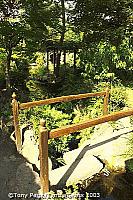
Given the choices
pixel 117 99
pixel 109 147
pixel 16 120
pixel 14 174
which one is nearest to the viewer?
pixel 14 174

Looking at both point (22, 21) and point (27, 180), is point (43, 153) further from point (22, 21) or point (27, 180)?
point (22, 21)

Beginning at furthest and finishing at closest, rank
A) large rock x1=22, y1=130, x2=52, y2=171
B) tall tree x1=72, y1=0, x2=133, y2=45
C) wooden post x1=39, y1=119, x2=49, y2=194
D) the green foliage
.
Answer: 1. tall tree x1=72, y1=0, x2=133, y2=45
2. the green foliage
3. large rock x1=22, y1=130, x2=52, y2=171
4. wooden post x1=39, y1=119, x2=49, y2=194

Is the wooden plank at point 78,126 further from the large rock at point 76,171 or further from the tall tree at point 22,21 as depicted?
the tall tree at point 22,21

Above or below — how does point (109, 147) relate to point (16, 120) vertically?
below

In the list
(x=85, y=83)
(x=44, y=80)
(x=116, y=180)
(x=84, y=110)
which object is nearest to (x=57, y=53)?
(x=44, y=80)

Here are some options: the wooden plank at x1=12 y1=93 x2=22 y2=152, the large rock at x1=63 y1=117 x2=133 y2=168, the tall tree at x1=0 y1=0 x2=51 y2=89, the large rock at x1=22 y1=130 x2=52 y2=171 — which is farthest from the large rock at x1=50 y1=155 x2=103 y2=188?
the tall tree at x1=0 y1=0 x2=51 y2=89

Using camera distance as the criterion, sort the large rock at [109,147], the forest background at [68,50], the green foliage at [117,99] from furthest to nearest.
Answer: the green foliage at [117,99], the forest background at [68,50], the large rock at [109,147]

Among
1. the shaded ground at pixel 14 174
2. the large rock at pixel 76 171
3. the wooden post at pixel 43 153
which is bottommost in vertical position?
the shaded ground at pixel 14 174

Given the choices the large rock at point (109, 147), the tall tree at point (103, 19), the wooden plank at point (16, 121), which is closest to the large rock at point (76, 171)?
the large rock at point (109, 147)

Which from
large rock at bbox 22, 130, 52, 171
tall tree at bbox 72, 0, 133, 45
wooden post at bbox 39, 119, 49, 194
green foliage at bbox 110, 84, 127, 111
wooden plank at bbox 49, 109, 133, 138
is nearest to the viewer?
wooden post at bbox 39, 119, 49, 194

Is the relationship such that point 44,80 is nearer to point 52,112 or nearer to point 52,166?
point 52,112

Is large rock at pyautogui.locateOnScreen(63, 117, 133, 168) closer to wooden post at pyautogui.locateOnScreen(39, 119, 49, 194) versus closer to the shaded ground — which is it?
the shaded ground

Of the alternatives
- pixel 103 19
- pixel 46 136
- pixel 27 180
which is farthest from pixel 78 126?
pixel 103 19

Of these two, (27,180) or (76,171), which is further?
(76,171)
